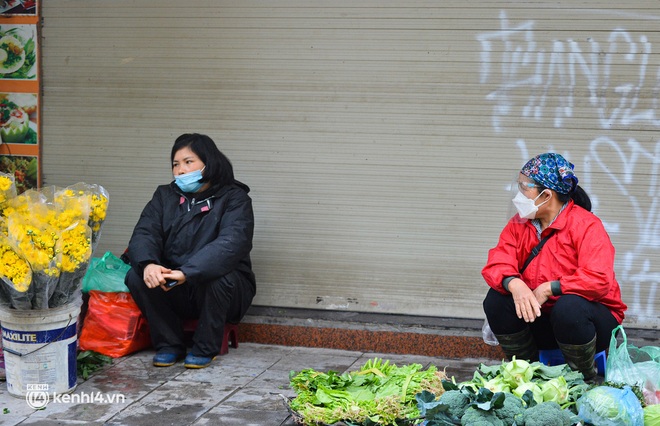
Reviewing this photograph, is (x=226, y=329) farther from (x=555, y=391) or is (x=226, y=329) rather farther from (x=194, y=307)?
(x=555, y=391)

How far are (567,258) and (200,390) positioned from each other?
2.13 metres

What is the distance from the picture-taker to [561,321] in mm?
4246

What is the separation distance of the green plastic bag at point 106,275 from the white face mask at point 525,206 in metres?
2.48

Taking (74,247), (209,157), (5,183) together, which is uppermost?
(209,157)

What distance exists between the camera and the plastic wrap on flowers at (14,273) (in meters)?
4.30

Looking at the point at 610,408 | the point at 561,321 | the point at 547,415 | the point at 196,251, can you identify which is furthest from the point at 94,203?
the point at 610,408

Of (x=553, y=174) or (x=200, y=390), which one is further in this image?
(x=200, y=390)

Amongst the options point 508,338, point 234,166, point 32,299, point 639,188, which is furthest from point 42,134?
point 639,188

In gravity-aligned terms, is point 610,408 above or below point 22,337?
above

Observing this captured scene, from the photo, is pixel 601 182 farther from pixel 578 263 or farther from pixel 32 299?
pixel 32 299

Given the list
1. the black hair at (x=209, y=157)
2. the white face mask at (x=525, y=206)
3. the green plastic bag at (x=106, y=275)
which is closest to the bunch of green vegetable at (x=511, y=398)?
the white face mask at (x=525, y=206)

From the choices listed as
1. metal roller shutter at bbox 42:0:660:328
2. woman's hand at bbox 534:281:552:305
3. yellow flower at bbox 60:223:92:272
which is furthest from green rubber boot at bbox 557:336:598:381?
yellow flower at bbox 60:223:92:272

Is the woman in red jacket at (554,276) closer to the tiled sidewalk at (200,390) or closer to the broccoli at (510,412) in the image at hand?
the tiled sidewalk at (200,390)

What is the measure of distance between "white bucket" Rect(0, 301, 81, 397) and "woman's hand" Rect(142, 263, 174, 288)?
0.52 metres
